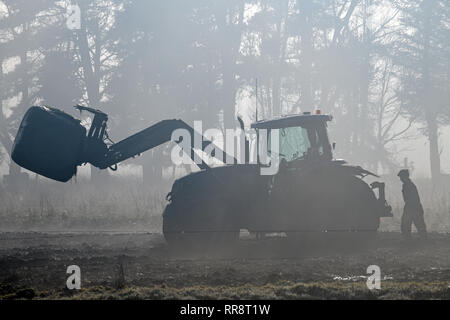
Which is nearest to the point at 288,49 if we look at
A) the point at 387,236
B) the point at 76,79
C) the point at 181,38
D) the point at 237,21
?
the point at 237,21

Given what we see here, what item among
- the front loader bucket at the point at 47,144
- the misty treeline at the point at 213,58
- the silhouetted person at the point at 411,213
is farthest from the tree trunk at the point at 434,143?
the front loader bucket at the point at 47,144

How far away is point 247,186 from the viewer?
499 inches

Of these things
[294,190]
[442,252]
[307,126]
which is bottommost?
[442,252]

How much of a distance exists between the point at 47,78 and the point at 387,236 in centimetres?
2629

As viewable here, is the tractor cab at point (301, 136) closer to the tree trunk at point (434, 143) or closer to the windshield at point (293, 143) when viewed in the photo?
the windshield at point (293, 143)

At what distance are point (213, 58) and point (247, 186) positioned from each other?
23421mm

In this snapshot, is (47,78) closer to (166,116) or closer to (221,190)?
(166,116)

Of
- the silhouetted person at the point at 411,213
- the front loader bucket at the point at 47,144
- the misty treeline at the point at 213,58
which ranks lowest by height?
the silhouetted person at the point at 411,213

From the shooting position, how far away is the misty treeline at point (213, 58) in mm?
35125

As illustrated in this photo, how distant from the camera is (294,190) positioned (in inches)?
497

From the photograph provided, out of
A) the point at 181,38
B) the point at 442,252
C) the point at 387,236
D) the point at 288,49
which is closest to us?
the point at 442,252

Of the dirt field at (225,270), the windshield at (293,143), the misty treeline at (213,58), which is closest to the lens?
the dirt field at (225,270)

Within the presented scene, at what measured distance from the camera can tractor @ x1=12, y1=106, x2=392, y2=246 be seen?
12352 mm

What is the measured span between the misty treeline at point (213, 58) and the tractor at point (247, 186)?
72.5 feet
